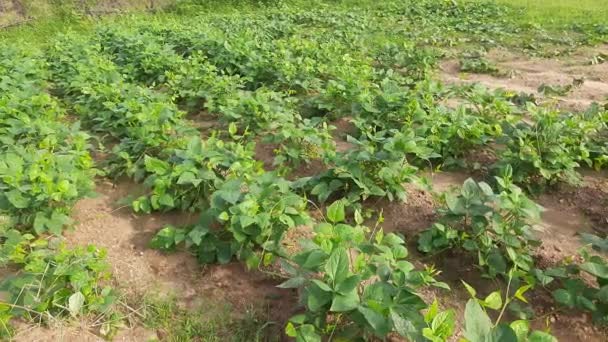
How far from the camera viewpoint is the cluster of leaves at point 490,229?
287 centimetres

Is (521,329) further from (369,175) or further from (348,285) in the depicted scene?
(369,175)

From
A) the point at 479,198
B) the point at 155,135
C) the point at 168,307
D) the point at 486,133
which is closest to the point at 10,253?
the point at 168,307

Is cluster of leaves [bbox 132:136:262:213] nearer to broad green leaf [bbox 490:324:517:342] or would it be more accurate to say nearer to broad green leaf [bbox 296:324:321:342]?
broad green leaf [bbox 296:324:321:342]

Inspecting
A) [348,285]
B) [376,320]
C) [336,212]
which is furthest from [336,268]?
[336,212]

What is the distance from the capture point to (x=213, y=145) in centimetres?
397

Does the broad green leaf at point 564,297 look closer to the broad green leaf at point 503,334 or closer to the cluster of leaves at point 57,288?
the broad green leaf at point 503,334

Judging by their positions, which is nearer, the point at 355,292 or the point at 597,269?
the point at 355,292

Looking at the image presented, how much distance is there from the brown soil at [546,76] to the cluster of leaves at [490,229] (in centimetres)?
292

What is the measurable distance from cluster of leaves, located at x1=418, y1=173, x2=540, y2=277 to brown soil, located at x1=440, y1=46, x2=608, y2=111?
2917 mm

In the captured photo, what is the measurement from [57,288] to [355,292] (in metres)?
1.67

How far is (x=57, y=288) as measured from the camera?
2.72 m

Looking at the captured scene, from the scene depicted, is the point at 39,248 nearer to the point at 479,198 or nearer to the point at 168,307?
the point at 168,307

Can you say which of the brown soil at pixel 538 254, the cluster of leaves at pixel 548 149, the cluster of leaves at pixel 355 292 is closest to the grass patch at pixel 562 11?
the cluster of leaves at pixel 548 149

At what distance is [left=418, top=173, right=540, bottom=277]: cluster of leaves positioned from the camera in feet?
9.41
